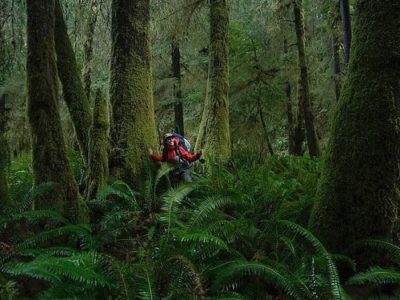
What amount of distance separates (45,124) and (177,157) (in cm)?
262

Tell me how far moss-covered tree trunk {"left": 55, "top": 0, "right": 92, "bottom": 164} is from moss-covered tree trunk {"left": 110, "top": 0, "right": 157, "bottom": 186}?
725 mm

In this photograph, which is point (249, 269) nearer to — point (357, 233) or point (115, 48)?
point (357, 233)

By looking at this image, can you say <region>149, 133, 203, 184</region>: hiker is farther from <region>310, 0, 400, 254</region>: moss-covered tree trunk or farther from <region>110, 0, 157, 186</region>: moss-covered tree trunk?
<region>310, 0, 400, 254</region>: moss-covered tree trunk

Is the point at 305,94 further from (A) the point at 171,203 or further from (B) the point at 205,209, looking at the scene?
(A) the point at 171,203

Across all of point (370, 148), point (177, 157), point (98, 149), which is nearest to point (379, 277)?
point (370, 148)

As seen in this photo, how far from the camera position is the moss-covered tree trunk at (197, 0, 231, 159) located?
10352mm

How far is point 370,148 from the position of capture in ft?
16.4

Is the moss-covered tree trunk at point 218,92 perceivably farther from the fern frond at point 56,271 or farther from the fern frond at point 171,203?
the fern frond at point 56,271

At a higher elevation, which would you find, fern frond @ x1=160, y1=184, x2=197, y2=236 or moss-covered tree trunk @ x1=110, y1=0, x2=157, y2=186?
moss-covered tree trunk @ x1=110, y1=0, x2=157, y2=186

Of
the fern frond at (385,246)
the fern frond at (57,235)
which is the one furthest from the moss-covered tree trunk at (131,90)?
the fern frond at (385,246)

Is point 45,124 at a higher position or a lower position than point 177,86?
lower

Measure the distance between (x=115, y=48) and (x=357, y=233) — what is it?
219 inches

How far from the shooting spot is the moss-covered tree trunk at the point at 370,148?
4.98 m

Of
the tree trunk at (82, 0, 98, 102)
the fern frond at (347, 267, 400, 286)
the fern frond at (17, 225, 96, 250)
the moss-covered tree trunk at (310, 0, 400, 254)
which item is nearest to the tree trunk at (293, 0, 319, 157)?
the tree trunk at (82, 0, 98, 102)
